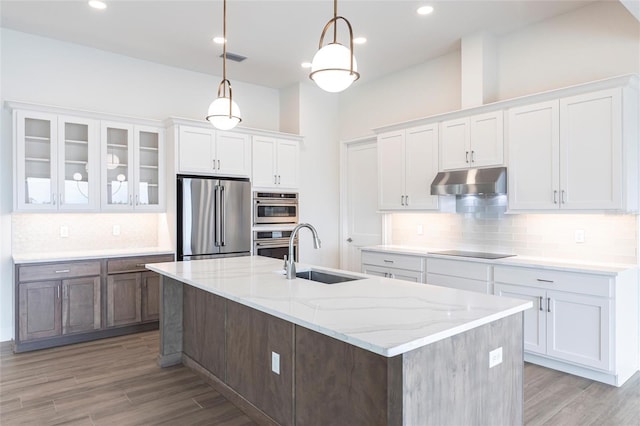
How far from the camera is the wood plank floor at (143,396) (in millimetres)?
2717

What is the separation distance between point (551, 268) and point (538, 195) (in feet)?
2.26

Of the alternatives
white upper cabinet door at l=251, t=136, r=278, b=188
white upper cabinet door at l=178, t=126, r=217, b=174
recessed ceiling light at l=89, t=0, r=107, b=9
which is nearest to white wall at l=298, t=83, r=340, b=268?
white upper cabinet door at l=251, t=136, r=278, b=188

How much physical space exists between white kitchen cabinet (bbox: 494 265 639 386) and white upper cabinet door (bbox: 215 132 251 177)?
10.9ft

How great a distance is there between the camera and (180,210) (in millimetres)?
4805

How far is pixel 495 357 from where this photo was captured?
204 centimetres

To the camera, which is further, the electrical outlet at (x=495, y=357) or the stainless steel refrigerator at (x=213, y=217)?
the stainless steel refrigerator at (x=213, y=217)

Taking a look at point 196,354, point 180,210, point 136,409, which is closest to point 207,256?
point 180,210

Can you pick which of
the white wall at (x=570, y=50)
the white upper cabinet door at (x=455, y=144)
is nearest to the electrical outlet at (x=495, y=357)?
the white upper cabinet door at (x=455, y=144)

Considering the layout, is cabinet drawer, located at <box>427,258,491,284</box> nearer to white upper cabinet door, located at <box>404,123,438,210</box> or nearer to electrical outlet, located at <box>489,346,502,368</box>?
white upper cabinet door, located at <box>404,123,438,210</box>

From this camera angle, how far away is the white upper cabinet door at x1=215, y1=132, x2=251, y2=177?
202 inches

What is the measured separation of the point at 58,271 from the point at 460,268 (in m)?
3.98

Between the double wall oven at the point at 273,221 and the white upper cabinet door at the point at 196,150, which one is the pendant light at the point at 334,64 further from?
the double wall oven at the point at 273,221

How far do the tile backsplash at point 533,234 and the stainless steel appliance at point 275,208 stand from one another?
1479 millimetres

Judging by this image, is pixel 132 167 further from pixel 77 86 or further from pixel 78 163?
pixel 77 86
